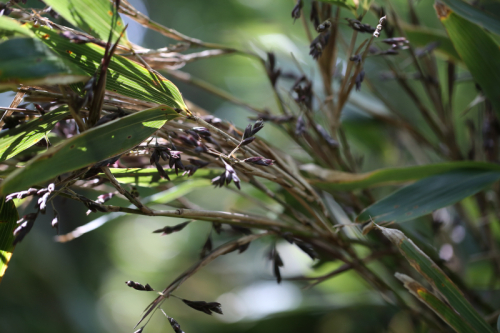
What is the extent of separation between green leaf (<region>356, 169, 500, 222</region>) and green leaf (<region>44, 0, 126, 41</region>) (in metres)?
0.31

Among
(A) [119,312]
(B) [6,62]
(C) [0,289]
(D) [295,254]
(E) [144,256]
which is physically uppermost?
(B) [6,62]

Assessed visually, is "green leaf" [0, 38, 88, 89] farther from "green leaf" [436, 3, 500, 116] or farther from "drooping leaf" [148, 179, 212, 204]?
"green leaf" [436, 3, 500, 116]

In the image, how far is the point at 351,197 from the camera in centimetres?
46

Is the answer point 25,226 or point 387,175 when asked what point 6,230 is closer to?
point 25,226

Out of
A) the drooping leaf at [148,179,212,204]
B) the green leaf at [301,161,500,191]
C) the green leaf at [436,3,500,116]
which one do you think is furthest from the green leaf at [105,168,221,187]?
the green leaf at [436,3,500,116]

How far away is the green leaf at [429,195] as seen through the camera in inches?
13.3

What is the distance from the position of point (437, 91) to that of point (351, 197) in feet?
0.72

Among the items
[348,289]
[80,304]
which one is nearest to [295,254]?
[348,289]

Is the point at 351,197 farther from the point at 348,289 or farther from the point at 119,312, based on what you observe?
the point at 119,312

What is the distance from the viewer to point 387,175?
1.23 feet

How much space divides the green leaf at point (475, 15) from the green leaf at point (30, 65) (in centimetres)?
37

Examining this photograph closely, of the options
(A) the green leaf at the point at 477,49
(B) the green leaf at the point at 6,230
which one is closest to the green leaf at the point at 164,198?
(B) the green leaf at the point at 6,230

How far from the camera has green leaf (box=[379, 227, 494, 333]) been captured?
0.92ft

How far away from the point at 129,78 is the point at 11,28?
9 centimetres
